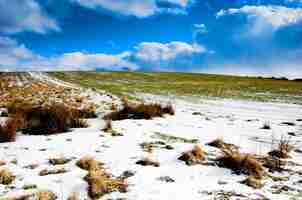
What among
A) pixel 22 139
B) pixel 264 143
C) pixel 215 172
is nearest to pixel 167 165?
pixel 215 172

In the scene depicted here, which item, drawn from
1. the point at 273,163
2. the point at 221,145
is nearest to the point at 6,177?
the point at 221,145

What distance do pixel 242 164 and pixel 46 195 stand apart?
3.89 m

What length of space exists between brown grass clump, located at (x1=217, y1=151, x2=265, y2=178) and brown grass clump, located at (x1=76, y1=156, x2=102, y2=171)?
2.69 m

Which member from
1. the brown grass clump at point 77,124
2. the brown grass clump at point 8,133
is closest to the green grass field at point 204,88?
the brown grass clump at point 77,124

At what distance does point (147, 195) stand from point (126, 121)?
6.31 m

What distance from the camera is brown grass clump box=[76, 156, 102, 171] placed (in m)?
5.84

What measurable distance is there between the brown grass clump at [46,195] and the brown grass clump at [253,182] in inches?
134

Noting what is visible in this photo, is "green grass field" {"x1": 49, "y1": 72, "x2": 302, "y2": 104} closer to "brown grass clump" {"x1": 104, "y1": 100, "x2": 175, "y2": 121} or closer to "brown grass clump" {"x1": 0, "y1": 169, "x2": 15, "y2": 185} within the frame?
"brown grass clump" {"x1": 104, "y1": 100, "x2": 175, "y2": 121}

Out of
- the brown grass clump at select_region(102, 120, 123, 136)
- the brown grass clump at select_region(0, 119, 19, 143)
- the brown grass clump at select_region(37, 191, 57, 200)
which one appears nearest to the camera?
the brown grass clump at select_region(37, 191, 57, 200)

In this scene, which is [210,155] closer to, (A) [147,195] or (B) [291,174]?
(B) [291,174]

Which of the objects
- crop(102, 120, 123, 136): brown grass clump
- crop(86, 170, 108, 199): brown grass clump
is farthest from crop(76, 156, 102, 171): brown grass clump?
crop(102, 120, 123, 136): brown grass clump

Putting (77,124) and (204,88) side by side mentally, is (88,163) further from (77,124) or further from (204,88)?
(204,88)

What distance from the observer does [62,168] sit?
5.85m

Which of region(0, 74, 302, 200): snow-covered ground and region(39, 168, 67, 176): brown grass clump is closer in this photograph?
region(0, 74, 302, 200): snow-covered ground
